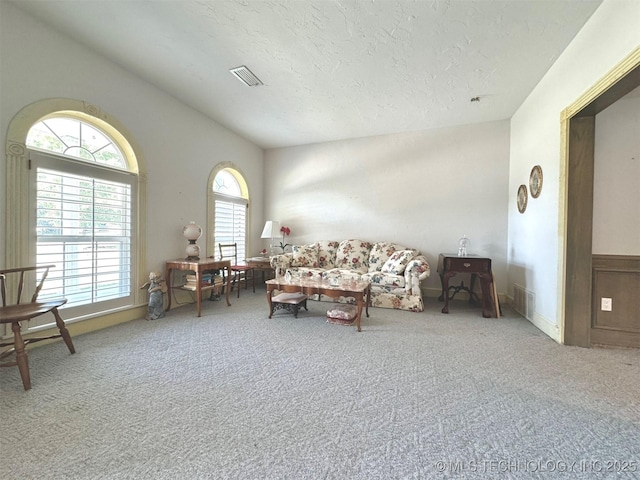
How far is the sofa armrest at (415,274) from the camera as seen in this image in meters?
3.48

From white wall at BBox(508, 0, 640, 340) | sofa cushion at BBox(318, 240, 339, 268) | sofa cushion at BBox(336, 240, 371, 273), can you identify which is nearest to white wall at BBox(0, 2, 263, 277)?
sofa cushion at BBox(318, 240, 339, 268)

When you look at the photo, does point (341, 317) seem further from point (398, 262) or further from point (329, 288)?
point (398, 262)

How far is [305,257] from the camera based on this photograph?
4531 millimetres

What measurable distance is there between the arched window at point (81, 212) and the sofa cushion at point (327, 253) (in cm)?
281

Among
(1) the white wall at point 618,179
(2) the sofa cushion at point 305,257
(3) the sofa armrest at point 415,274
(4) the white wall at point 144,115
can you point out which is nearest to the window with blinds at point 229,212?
(4) the white wall at point 144,115

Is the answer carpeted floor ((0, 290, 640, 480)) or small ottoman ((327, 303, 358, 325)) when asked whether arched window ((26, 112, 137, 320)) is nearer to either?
carpeted floor ((0, 290, 640, 480))

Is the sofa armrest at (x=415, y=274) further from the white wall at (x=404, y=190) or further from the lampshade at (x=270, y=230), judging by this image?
the lampshade at (x=270, y=230)

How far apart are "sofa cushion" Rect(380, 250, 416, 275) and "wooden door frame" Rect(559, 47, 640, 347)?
171 cm

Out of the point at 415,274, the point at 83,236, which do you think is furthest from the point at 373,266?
the point at 83,236

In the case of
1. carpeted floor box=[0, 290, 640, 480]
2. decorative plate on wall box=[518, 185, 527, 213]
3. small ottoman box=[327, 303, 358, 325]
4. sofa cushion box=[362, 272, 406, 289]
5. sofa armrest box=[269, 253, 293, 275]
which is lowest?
carpeted floor box=[0, 290, 640, 480]

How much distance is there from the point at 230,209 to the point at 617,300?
199 inches

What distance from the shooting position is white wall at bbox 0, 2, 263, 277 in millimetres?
Result: 2092

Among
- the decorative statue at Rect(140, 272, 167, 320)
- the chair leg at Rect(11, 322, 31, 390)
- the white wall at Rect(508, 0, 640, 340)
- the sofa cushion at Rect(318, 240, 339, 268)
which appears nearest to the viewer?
the chair leg at Rect(11, 322, 31, 390)

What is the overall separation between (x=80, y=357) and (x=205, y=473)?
5.86 ft
